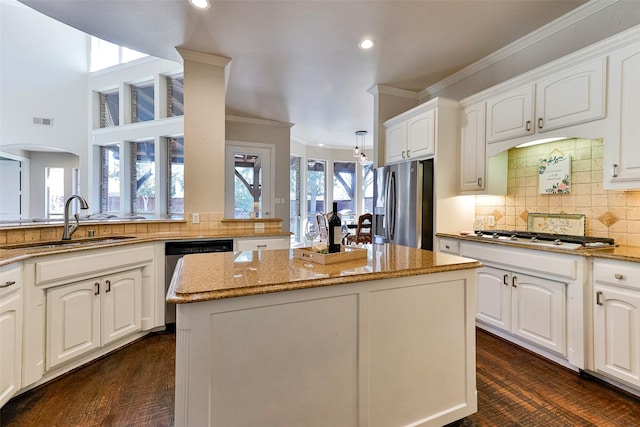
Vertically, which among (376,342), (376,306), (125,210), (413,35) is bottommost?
(376,342)

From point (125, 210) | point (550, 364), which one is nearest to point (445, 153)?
point (550, 364)

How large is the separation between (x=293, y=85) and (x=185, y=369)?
12.2 feet

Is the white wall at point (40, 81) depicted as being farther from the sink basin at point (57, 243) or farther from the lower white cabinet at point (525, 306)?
the lower white cabinet at point (525, 306)

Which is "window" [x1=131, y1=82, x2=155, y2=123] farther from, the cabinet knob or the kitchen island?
the kitchen island

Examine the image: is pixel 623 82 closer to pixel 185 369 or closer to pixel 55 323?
pixel 185 369

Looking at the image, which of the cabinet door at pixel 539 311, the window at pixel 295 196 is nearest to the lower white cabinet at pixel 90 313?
the cabinet door at pixel 539 311

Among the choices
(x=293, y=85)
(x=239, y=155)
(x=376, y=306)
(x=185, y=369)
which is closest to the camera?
(x=185, y=369)

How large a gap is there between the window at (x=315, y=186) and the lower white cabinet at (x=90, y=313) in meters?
5.44

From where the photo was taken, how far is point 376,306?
1.29 m

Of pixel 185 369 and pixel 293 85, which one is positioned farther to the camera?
pixel 293 85

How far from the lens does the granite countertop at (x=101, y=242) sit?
67.1 inches

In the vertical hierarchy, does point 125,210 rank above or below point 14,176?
below

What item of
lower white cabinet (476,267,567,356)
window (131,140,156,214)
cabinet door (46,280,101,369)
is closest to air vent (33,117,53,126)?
window (131,140,156,214)

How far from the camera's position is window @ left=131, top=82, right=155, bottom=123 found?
18.8ft
